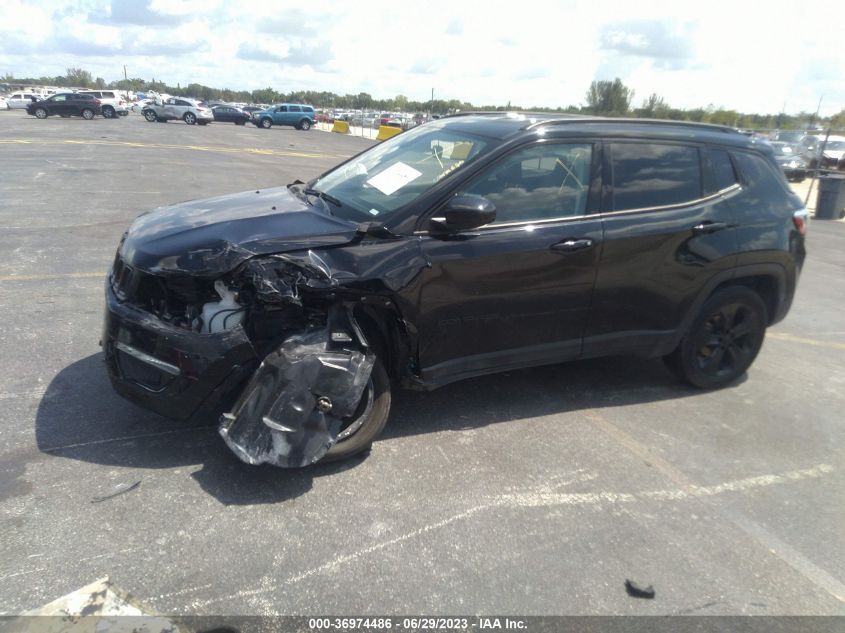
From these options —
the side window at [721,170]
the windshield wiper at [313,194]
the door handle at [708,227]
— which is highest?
the side window at [721,170]

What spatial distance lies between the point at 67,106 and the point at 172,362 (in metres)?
45.8

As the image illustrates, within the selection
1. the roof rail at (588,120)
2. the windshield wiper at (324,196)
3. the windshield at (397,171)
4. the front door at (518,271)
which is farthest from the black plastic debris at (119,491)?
the roof rail at (588,120)

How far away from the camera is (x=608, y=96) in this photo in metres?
27.2

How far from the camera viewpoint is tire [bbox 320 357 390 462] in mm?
3564

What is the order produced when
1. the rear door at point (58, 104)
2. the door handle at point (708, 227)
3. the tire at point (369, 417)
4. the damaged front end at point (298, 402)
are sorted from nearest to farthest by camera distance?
the damaged front end at point (298, 402) → the tire at point (369, 417) → the door handle at point (708, 227) → the rear door at point (58, 104)

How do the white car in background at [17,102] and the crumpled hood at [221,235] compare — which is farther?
the white car in background at [17,102]

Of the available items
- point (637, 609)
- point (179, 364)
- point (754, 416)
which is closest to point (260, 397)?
point (179, 364)

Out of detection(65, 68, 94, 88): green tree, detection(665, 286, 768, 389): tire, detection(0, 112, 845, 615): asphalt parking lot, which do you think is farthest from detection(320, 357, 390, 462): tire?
detection(65, 68, 94, 88): green tree

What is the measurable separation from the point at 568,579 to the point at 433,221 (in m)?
2.01

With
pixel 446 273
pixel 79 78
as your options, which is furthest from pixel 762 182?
pixel 79 78

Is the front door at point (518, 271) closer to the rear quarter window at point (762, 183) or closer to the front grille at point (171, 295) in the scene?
the front grille at point (171, 295)

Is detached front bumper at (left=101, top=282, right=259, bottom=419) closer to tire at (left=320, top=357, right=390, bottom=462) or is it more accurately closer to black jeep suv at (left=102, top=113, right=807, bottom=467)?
black jeep suv at (left=102, top=113, right=807, bottom=467)

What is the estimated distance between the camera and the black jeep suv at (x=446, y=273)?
330 cm

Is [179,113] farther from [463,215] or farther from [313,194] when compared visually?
[463,215]
